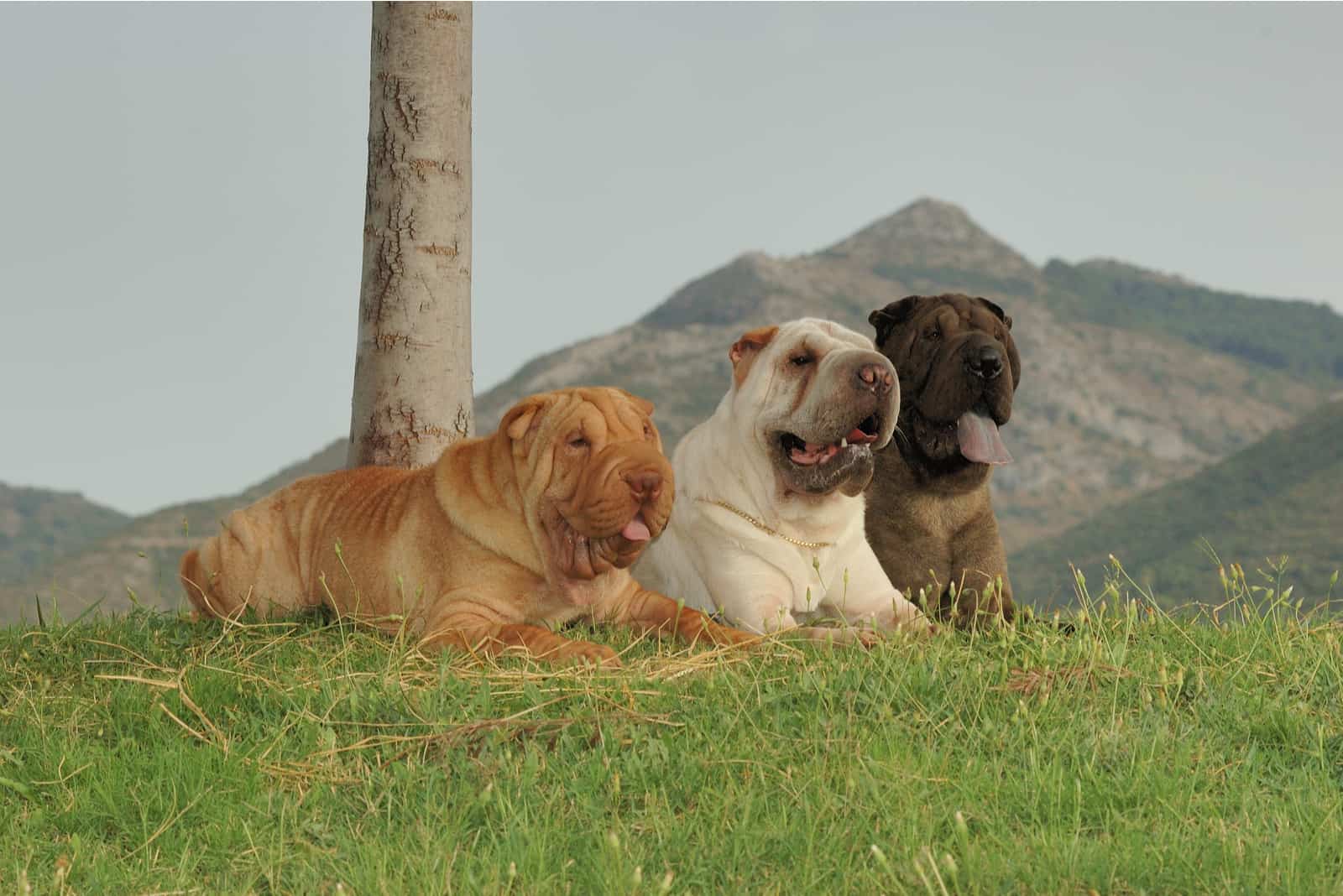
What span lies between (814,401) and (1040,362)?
499 ft

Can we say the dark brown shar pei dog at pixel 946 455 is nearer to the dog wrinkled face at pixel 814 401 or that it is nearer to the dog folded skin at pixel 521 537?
the dog wrinkled face at pixel 814 401

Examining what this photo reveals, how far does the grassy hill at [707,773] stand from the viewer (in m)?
3.96

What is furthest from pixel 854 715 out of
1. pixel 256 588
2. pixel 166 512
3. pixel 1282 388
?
pixel 1282 388

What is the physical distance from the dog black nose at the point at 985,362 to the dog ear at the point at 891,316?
53 cm

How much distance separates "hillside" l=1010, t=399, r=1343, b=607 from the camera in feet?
219

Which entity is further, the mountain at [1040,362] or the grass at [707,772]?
the mountain at [1040,362]

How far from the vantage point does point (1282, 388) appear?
163 m

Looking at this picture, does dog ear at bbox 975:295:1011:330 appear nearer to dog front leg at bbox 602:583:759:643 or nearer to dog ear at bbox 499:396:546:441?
dog front leg at bbox 602:583:759:643

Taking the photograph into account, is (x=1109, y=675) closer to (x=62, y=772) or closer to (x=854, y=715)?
(x=854, y=715)

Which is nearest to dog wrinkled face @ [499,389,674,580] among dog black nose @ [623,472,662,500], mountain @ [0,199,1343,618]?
dog black nose @ [623,472,662,500]

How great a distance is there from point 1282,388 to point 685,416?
87.3 metres

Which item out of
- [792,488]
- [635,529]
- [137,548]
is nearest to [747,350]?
[792,488]

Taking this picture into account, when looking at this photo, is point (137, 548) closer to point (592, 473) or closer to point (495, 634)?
point (495, 634)

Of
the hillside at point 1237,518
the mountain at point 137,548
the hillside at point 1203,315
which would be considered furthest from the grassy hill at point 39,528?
Result: the hillside at point 1203,315
